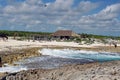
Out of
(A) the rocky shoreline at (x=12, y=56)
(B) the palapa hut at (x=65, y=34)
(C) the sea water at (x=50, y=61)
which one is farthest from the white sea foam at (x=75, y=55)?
(B) the palapa hut at (x=65, y=34)

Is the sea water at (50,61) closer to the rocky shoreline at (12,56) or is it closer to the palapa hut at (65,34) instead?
the rocky shoreline at (12,56)

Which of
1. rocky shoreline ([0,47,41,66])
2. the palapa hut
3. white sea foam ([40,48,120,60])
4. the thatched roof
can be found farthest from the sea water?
the thatched roof

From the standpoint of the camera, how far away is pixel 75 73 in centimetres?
1124

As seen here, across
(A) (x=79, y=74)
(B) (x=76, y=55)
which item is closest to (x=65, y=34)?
(B) (x=76, y=55)

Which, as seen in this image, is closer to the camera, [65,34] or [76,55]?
[76,55]

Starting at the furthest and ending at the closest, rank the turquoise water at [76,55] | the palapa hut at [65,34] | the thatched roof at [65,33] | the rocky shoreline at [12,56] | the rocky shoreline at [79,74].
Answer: the thatched roof at [65,33], the palapa hut at [65,34], the turquoise water at [76,55], the rocky shoreline at [12,56], the rocky shoreline at [79,74]

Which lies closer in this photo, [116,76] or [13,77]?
[116,76]

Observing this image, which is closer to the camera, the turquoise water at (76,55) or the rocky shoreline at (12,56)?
the rocky shoreline at (12,56)

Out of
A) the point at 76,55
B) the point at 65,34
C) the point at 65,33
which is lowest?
the point at 76,55

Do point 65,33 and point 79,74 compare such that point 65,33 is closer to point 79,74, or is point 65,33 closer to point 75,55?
point 75,55

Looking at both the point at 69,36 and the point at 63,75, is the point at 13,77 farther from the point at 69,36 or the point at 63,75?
the point at 69,36

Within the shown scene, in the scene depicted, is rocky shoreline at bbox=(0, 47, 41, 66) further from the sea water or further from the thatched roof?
the thatched roof

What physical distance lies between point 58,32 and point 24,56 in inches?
2883

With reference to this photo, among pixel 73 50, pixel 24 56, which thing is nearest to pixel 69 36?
pixel 73 50
